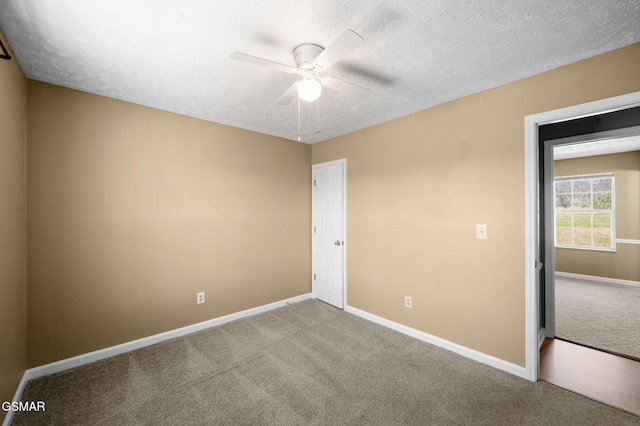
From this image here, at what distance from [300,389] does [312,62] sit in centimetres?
241

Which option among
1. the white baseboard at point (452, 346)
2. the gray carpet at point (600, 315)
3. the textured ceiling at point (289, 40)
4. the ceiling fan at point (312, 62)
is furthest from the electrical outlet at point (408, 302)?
the ceiling fan at point (312, 62)

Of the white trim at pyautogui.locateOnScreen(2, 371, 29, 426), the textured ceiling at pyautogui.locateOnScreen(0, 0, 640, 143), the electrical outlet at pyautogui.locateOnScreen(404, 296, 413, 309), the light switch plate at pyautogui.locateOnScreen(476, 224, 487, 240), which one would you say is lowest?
the white trim at pyautogui.locateOnScreen(2, 371, 29, 426)

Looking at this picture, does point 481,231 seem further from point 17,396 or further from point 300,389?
point 17,396

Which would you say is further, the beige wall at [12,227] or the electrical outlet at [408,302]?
→ the electrical outlet at [408,302]

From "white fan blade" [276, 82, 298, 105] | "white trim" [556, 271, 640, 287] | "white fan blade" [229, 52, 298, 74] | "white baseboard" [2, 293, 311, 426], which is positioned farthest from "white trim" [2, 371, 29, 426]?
"white trim" [556, 271, 640, 287]

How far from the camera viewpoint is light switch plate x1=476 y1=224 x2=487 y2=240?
8.25ft

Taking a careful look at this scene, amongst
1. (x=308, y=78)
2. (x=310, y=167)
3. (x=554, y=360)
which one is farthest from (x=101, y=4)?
(x=554, y=360)

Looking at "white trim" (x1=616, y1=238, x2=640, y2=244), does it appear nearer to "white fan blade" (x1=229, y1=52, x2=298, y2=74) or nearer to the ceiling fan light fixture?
the ceiling fan light fixture

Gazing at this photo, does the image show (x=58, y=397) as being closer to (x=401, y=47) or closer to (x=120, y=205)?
(x=120, y=205)

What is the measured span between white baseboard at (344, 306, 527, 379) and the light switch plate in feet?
3.55

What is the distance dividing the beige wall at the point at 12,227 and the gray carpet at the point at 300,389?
1.28 ft

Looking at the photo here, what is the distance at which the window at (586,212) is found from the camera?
5.27 metres

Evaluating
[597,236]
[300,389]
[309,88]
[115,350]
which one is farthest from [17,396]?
[597,236]

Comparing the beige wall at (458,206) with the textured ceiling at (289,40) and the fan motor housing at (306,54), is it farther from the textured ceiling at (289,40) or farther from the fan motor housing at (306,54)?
the fan motor housing at (306,54)
